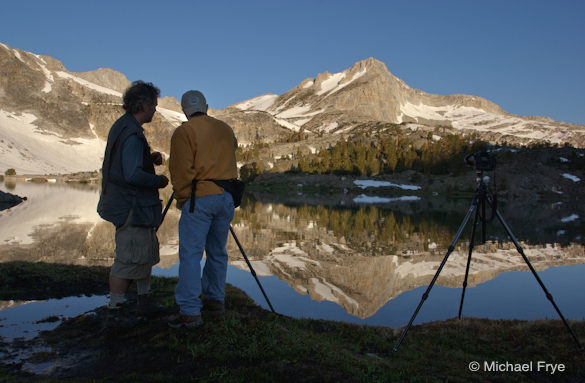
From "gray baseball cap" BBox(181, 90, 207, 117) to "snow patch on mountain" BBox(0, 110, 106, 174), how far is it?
129 m

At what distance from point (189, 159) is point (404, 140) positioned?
11771 centimetres

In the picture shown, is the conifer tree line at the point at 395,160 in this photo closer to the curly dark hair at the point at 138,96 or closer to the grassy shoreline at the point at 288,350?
the grassy shoreline at the point at 288,350

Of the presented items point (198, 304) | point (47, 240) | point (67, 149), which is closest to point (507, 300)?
point (198, 304)

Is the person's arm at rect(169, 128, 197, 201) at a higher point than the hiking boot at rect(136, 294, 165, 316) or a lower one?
higher

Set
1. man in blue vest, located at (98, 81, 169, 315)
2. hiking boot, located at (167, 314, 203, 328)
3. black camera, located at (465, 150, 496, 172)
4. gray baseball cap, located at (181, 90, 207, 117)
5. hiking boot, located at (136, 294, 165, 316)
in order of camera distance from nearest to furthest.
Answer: hiking boot, located at (167, 314, 203, 328)
man in blue vest, located at (98, 81, 169, 315)
gray baseball cap, located at (181, 90, 207, 117)
hiking boot, located at (136, 294, 165, 316)
black camera, located at (465, 150, 496, 172)

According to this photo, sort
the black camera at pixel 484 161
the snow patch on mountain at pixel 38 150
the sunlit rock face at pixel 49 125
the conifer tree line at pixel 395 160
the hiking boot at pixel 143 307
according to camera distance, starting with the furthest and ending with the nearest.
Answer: the sunlit rock face at pixel 49 125
the snow patch on mountain at pixel 38 150
the conifer tree line at pixel 395 160
the black camera at pixel 484 161
the hiking boot at pixel 143 307

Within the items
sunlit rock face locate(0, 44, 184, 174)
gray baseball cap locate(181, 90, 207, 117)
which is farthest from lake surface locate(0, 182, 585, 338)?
sunlit rock face locate(0, 44, 184, 174)

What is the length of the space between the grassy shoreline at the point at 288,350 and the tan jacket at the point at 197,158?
185cm

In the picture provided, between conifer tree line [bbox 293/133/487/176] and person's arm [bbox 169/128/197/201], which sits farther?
conifer tree line [bbox 293/133/487/176]

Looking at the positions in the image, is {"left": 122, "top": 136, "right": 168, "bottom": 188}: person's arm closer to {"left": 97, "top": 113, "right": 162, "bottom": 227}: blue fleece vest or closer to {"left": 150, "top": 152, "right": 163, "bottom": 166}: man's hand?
{"left": 97, "top": 113, "right": 162, "bottom": 227}: blue fleece vest

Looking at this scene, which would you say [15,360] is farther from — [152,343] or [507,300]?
[507,300]

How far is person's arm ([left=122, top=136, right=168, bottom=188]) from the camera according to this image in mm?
5547

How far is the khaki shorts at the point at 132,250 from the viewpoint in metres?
5.70

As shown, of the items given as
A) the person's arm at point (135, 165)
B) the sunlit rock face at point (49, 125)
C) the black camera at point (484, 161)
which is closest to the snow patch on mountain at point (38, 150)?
the sunlit rock face at point (49, 125)
